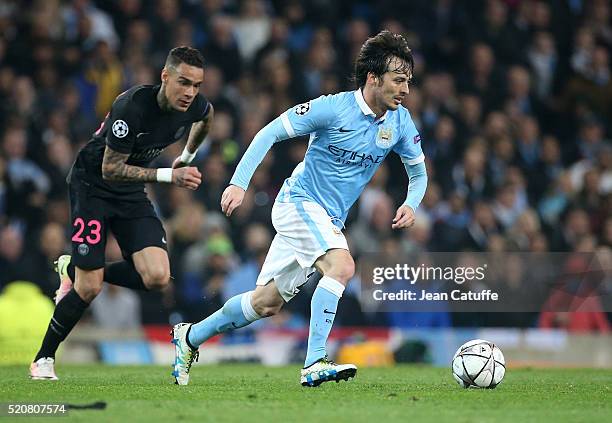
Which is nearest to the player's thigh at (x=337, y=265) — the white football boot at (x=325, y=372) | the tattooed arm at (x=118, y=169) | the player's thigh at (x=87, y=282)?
the white football boot at (x=325, y=372)

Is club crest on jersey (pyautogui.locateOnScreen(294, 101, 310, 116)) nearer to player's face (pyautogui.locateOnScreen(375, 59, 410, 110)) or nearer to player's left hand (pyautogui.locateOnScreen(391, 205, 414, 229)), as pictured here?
player's face (pyautogui.locateOnScreen(375, 59, 410, 110))

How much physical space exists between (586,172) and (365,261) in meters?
Answer: 4.04

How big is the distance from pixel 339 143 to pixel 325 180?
0.98 feet

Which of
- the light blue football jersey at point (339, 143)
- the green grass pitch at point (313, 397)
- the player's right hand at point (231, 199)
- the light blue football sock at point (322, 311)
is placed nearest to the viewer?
the green grass pitch at point (313, 397)

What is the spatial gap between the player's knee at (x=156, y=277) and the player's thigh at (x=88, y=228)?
1.15ft

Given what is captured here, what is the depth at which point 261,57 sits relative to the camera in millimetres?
15961

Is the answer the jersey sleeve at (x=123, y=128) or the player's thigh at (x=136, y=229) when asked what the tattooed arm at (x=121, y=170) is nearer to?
the jersey sleeve at (x=123, y=128)

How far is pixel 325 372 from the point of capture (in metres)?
7.88

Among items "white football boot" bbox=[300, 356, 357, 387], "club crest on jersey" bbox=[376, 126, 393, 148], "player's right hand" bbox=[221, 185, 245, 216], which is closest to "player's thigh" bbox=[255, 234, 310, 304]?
"white football boot" bbox=[300, 356, 357, 387]

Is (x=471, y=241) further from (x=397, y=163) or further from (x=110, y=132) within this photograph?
(x=110, y=132)

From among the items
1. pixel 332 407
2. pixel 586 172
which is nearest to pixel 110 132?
pixel 332 407

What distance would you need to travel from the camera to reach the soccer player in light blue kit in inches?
322

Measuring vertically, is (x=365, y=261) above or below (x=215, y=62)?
below

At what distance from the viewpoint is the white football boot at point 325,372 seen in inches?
306
